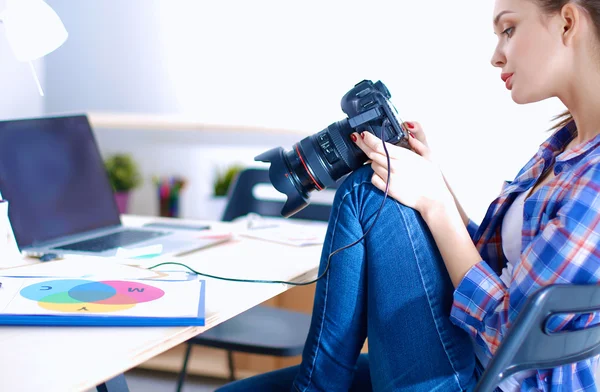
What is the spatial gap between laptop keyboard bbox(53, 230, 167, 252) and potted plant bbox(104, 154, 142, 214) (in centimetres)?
144

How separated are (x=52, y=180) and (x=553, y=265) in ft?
3.20

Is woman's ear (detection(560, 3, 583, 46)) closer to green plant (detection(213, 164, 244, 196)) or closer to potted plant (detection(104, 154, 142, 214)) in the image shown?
green plant (detection(213, 164, 244, 196))

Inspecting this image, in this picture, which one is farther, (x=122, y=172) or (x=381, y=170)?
(x=122, y=172)

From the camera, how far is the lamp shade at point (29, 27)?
115 centimetres

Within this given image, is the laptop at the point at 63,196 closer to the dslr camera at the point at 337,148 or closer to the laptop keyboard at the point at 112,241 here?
the laptop keyboard at the point at 112,241

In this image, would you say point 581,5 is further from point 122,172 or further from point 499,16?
point 122,172

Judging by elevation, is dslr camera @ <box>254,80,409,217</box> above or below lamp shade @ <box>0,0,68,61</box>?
below

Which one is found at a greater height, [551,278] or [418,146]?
[418,146]

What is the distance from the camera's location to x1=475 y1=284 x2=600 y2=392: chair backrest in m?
0.81

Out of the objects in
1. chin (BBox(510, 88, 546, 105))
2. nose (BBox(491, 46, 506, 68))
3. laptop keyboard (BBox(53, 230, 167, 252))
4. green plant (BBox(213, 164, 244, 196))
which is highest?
nose (BBox(491, 46, 506, 68))

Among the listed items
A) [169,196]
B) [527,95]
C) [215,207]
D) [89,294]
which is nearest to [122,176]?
[169,196]

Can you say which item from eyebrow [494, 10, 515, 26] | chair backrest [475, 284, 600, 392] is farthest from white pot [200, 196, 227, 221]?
chair backrest [475, 284, 600, 392]

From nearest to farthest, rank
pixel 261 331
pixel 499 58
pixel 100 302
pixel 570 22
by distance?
pixel 100 302
pixel 570 22
pixel 499 58
pixel 261 331

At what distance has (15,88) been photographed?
6.28 ft
